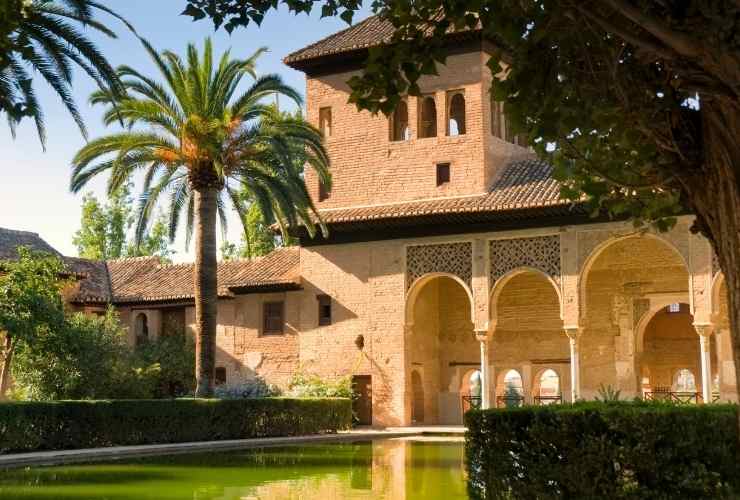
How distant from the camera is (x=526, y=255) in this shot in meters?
24.6

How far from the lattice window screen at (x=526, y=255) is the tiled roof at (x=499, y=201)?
1.01 meters

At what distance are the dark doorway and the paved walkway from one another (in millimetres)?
1176

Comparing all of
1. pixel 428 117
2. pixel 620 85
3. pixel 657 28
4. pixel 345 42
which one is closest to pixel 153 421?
pixel 428 117

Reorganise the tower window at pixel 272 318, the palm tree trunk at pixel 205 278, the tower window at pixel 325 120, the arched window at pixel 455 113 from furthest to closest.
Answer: the tower window at pixel 272 318, the tower window at pixel 325 120, the arched window at pixel 455 113, the palm tree trunk at pixel 205 278

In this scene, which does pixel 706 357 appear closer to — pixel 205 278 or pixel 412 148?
pixel 412 148

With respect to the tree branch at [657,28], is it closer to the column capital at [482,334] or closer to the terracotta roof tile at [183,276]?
the column capital at [482,334]

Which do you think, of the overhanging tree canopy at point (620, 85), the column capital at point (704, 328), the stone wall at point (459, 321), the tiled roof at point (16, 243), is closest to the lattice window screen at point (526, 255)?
the stone wall at point (459, 321)

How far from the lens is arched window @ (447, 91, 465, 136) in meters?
26.6

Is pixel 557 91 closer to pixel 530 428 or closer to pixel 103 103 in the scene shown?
pixel 530 428

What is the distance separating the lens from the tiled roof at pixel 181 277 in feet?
94.7

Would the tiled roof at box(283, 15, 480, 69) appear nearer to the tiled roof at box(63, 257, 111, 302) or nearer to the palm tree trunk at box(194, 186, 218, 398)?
the palm tree trunk at box(194, 186, 218, 398)

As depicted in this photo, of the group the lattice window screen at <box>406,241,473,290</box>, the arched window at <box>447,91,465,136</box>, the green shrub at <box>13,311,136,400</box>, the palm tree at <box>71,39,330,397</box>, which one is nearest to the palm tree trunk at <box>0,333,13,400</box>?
the green shrub at <box>13,311,136,400</box>

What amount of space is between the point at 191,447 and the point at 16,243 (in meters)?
15.5

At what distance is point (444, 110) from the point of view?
26484 millimetres
